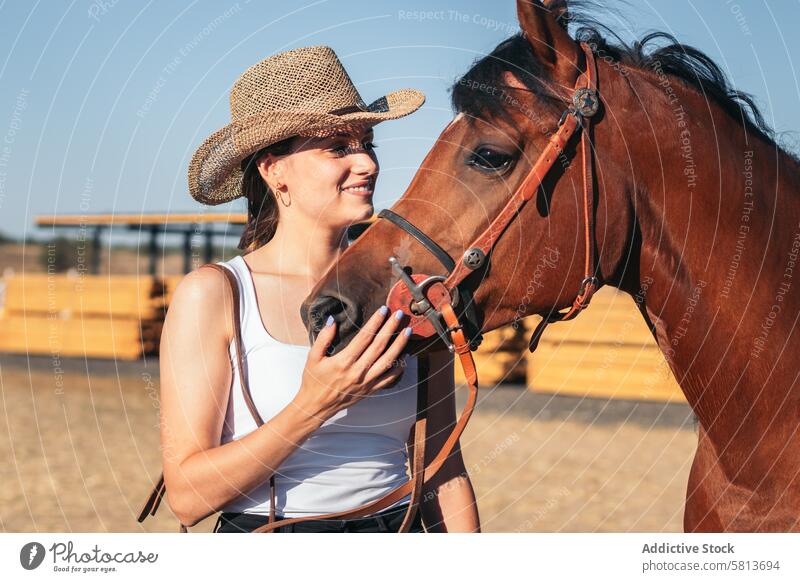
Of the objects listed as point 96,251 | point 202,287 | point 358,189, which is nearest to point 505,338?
point 358,189

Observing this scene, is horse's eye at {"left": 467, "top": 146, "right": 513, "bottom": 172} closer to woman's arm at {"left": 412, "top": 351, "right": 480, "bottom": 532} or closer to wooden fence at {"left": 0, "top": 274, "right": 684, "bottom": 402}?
woman's arm at {"left": 412, "top": 351, "right": 480, "bottom": 532}

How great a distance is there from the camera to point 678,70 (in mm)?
2625

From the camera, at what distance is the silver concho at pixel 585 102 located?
95.4 inches

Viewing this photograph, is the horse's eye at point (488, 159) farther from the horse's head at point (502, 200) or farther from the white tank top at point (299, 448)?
the white tank top at point (299, 448)

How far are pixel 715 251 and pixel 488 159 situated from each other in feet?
2.43

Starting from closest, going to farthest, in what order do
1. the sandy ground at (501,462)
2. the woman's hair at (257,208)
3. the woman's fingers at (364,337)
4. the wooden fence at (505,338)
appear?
1. the woman's fingers at (364,337)
2. the woman's hair at (257,208)
3. the sandy ground at (501,462)
4. the wooden fence at (505,338)

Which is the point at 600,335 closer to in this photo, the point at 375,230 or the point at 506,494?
the point at 506,494

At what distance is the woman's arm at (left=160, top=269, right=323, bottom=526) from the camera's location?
7.68 feet

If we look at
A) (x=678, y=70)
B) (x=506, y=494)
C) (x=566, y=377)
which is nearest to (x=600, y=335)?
(x=566, y=377)

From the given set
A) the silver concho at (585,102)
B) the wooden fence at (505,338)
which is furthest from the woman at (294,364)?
the wooden fence at (505,338)

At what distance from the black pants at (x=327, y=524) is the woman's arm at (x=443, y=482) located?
218 mm

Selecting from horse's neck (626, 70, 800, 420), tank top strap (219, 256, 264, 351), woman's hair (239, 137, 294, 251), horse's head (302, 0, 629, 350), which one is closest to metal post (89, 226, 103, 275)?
woman's hair (239, 137, 294, 251)

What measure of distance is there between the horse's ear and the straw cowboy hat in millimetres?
526
